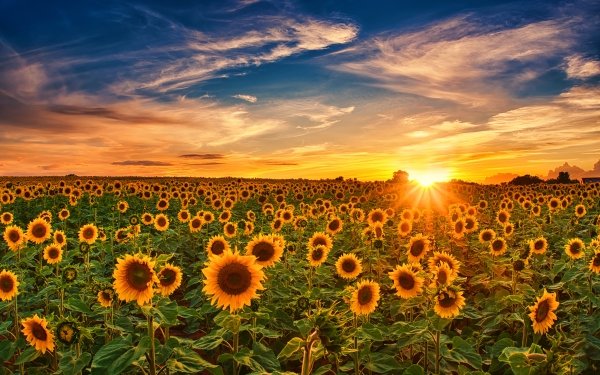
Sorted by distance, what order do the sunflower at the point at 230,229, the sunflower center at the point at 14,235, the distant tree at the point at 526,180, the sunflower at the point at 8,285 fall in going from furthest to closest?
the distant tree at the point at 526,180
the sunflower at the point at 230,229
the sunflower center at the point at 14,235
the sunflower at the point at 8,285

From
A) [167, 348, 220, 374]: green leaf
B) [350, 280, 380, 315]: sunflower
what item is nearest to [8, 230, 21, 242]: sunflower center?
[167, 348, 220, 374]: green leaf

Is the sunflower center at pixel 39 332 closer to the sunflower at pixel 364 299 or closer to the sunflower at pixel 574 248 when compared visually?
the sunflower at pixel 364 299

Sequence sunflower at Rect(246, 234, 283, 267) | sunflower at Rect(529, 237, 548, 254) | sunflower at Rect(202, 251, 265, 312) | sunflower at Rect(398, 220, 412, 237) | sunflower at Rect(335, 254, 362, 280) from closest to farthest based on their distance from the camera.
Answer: sunflower at Rect(202, 251, 265, 312)
sunflower at Rect(246, 234, 283, 267)
sunflower at Rect(335, 254, 362, 280)
sunflower at Rect(529, 237, 548, 254)
sunflower at Rect(398, 220, 412, 237)

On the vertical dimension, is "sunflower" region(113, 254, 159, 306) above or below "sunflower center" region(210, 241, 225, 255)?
above

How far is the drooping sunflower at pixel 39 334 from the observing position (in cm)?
532

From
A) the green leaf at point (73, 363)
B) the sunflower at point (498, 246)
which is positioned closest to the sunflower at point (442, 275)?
the sunflower at point (498, 246)

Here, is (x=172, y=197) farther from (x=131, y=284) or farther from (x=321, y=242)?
(x=131, y=284)

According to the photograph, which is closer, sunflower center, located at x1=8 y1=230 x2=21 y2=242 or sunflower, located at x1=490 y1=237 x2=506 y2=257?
sunflower center, located at x1=8 y1=230 x2=21 y2=242

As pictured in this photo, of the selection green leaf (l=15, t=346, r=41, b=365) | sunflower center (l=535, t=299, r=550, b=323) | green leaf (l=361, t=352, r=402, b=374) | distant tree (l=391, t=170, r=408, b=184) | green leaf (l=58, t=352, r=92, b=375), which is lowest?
green leaf (l=361, t=352, r=402, b=374)

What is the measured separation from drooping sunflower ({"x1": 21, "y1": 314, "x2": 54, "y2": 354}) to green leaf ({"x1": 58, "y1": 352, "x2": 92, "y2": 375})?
558mm

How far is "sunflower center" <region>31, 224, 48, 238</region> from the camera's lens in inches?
416

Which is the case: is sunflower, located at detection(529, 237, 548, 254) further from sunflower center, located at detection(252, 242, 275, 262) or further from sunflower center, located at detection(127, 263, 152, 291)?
sunflower center, located at detection(127, 263, 152, 291)

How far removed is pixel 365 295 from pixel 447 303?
41.0 inches

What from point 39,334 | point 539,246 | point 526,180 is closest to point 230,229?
point 39,334
